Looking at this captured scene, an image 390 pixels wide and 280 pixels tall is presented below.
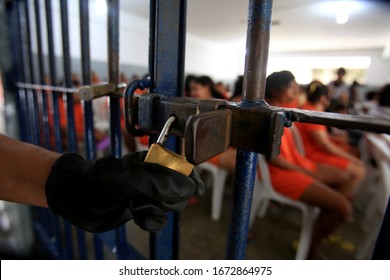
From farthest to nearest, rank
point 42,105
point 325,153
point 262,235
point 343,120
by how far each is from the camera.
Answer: point 325,153 < point 262,235 < point 42,105 < point 343,120

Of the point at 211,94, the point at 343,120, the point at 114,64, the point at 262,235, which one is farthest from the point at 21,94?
the point at 262,235

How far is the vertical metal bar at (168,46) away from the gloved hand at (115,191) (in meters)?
0.18

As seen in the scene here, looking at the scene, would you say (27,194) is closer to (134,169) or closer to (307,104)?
(134,169)

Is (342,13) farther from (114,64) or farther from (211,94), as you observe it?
(114,64)

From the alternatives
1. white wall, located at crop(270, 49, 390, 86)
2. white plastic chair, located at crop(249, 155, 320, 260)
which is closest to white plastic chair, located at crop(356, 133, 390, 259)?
white plastic chair, located at crop(249, 155, 320, 260)

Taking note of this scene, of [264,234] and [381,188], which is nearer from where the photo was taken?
[381,188]

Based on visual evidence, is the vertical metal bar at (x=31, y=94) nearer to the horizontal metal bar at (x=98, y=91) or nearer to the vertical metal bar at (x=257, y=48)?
the horizontal metal bar at (x=98, y=91)

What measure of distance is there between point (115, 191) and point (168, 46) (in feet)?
0.99

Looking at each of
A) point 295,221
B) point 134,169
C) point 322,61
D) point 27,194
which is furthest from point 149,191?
point 322,61

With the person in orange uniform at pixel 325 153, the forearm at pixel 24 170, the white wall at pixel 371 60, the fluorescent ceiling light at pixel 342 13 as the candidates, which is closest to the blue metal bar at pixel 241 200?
the forearm at pixel 24 170

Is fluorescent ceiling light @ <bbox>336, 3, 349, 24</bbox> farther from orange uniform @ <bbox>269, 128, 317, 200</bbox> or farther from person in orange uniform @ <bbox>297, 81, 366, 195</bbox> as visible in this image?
orange uniform @ <bbox>269, 128, 317, 200</bbox>

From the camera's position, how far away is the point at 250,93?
33cm

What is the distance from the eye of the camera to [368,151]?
2.58 meters

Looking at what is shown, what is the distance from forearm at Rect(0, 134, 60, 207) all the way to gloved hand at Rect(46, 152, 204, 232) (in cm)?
4
